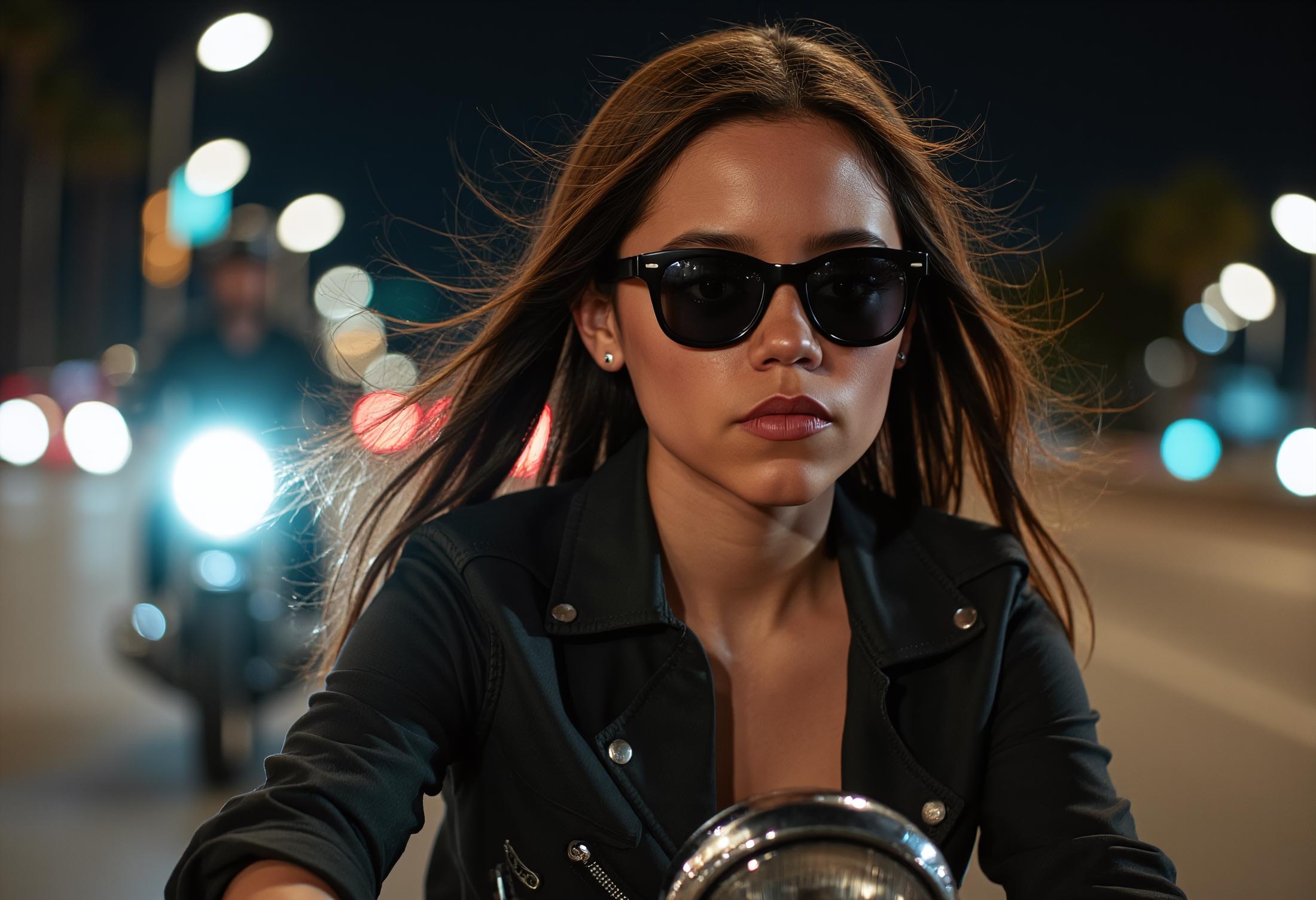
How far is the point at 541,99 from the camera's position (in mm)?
3949

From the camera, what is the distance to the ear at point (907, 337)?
2812mm

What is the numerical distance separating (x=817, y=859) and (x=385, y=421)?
6.62 ft

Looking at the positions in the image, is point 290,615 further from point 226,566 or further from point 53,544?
point 53,544

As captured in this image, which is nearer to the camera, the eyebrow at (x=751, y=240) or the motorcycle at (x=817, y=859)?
the motorcycle at (x=817, y=859)

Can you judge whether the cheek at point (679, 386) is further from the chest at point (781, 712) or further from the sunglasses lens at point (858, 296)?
the chest at point (781, 712)

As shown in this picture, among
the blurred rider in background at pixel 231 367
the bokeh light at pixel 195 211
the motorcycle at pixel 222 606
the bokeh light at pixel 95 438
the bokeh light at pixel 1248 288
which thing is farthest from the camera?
the bokeh light at pixel 1248 288

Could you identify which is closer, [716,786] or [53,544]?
[716,786]

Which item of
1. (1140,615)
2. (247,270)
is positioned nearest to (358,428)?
(247,270)

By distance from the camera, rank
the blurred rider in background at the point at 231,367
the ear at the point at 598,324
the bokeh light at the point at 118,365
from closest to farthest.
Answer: the ear at the point at 598,324, the blurred rider in background at the point at 231,367, the bokeh light at the point at 118,365

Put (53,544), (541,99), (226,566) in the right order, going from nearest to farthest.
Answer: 1. (541,99)
2. (226,566)
3. (53,544)

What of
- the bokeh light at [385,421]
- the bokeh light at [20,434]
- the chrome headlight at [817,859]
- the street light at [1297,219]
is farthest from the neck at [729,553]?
the street light at [1297,219]

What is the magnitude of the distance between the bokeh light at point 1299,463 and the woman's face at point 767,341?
19.9 meters

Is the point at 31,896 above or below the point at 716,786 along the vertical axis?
below

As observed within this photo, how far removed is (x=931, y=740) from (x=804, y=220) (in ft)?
3.04
